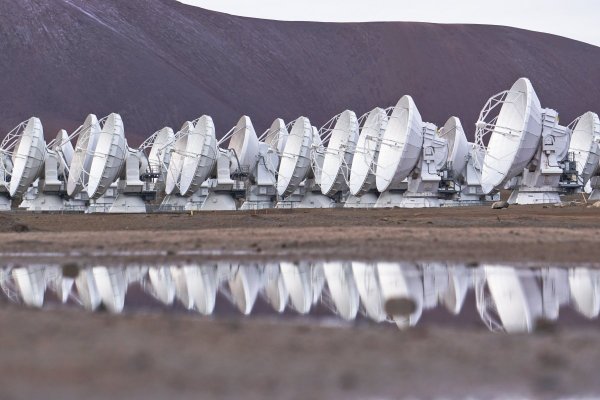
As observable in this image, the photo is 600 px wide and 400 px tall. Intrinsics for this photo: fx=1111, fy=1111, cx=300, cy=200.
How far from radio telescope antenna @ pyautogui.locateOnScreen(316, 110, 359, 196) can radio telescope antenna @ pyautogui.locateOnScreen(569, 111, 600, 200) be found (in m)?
14.9

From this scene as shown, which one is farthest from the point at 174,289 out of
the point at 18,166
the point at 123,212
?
the point at 18,166

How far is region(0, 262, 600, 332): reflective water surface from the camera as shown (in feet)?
57.5

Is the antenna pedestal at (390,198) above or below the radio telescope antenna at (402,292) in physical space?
below

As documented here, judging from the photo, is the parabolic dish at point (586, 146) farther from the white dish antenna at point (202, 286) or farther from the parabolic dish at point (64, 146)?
the white dish antenna at point (202, 286)

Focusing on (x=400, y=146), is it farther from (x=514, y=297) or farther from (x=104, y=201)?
(x=514, y=297)

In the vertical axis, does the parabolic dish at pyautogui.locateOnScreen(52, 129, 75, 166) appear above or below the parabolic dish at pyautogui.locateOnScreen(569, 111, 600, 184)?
below

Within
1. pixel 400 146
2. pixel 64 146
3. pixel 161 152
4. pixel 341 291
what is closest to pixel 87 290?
pixel 341 291

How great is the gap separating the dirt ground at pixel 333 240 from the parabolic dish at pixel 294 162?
29.7 m

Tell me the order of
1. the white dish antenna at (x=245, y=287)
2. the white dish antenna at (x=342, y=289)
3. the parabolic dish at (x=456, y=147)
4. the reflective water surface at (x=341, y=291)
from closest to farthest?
the reflective water surface at (x=341, y=291)
the white dish antenna at (x=342, y=289)
the white dish antenna at (x=245, y=287)
the parabolic dish at (x=456, y=147)

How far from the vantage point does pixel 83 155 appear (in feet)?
252

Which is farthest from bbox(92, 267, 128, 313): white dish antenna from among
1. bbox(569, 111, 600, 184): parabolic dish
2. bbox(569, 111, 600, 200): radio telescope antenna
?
bbox(569, 111, 600, 184): parabolic dish

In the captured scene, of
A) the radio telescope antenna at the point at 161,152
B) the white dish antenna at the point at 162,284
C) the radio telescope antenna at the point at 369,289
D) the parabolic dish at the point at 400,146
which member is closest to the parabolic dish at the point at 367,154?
the parabolic dish at the point at 400,146

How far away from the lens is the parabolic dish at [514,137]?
63.9 metres

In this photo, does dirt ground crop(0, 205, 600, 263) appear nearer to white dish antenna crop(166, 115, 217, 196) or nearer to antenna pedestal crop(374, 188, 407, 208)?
antenna pedestal crop(374, 188, 407, 208)
